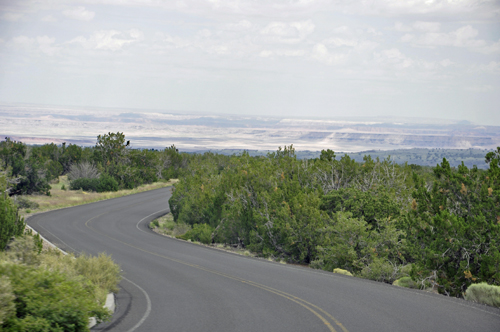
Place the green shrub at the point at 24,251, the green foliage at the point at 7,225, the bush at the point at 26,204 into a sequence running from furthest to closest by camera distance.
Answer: the bush at the point at 26,204 → the green foliage at the point at 7,225 → the green shrub at the point at 24,251

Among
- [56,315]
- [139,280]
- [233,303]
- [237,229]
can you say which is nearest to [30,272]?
[56,315]

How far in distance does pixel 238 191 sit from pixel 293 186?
348cm

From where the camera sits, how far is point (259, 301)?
36.3ft

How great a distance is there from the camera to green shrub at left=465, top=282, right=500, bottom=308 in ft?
35.1

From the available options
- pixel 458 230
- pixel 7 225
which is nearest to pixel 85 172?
pixel 7 225

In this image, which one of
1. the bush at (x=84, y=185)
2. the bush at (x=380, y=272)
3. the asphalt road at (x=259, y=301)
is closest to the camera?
the asphalt road at (x=259, y=301)

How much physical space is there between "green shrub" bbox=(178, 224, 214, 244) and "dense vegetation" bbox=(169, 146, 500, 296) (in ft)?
0.41

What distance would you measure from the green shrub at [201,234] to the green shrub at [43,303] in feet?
57.8

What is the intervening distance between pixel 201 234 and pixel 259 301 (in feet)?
49.7

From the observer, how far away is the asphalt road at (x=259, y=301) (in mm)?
8883

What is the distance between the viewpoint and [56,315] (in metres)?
7.20

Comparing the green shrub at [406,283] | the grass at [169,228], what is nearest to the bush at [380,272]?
the green shrub at [406,283]

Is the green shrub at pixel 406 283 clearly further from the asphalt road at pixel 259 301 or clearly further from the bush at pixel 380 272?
the asphalt road at pixel 259 301

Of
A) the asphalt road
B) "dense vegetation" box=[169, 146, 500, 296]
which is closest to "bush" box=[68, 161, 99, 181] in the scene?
"dense vegetation" box=[169, 146, 500, 296]
